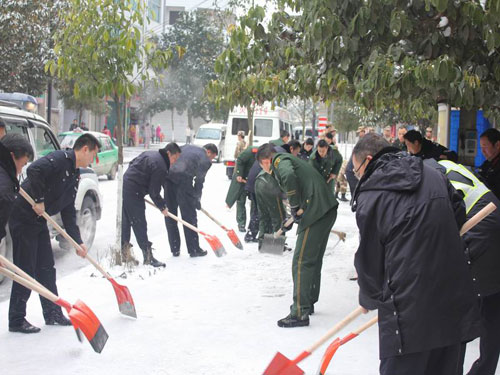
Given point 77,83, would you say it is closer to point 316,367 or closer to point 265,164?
point 265,164

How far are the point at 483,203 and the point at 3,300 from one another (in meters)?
4.84

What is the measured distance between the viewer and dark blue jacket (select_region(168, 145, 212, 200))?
8953mm

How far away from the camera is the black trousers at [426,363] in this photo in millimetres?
2914

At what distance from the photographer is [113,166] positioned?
21188mm

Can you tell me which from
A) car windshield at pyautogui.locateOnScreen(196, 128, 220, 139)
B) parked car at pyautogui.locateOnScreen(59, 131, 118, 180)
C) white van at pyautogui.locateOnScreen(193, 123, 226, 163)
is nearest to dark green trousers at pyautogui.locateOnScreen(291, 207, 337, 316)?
parked car at pyautogui.locateOnScreen(59, 131, 118, 180)

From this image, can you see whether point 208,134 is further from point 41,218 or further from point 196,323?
point 41,218

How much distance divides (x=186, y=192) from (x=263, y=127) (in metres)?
14.8

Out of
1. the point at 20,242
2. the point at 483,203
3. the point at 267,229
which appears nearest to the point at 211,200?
the point at 267,229

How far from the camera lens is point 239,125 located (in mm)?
23969

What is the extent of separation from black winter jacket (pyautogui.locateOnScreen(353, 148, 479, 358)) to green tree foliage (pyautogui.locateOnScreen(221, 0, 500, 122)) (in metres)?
2.21

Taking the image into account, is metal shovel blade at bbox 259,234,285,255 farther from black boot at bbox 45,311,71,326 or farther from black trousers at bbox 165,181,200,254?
black boot at bbox 45,311,71,326

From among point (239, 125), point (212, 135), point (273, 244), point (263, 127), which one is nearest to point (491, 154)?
point (273, 244)

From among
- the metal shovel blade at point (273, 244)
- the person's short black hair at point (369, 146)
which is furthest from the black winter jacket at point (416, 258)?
the metal shovel blade at point (273, 244)

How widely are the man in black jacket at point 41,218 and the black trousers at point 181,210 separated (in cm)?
322
